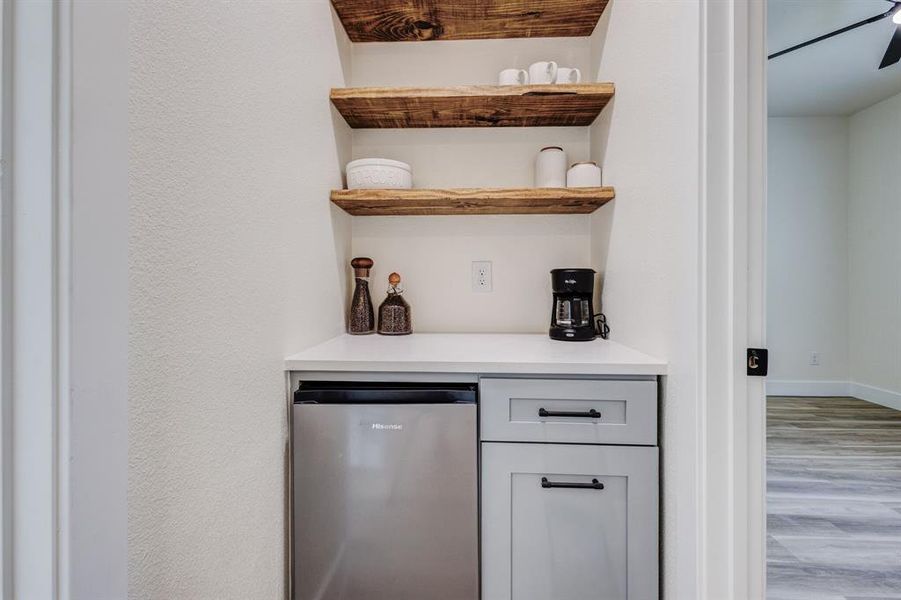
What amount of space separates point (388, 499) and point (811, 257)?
15.6 ft

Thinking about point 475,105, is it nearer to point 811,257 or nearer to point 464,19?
point 464,19

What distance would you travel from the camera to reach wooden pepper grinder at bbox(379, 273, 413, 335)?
5.53 ft

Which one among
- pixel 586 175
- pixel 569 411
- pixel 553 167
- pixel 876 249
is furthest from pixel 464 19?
pixel 876 249

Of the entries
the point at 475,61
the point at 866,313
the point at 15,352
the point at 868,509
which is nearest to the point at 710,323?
the point at 15,352

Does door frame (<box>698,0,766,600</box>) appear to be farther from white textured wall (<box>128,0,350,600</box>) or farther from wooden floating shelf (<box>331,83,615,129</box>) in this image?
white textured wall (<box>128,0,350,600</box>)

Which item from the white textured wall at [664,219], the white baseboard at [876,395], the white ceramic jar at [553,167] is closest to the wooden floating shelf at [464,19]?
the white textured wall at [664,219]

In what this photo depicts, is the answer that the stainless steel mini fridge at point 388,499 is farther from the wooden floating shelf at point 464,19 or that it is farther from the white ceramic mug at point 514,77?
the wooden floating shelf at point 464,19

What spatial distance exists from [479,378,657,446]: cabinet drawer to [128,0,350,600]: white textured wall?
0.58 metres

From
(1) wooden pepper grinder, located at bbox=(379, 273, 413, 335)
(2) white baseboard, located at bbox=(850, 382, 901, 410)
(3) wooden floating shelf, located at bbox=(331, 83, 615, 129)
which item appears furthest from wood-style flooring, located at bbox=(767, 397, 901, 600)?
(3) wooden floating shelf, located at bbox=(331, 83, 615, 129)

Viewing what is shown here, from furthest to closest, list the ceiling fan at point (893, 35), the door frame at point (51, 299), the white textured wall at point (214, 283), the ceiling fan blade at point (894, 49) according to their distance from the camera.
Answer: the ceiling fan blade at point (894, 49), the ceiling fan at point (893, 35), the white textured wall at point (214, 283), the door frame at point (51, 299)

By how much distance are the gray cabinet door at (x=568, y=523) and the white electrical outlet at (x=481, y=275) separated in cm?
79

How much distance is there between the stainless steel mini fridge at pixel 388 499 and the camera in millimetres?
1115

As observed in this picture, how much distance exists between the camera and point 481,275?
1797 mm

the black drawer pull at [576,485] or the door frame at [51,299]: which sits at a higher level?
the door frame at [51,299]
